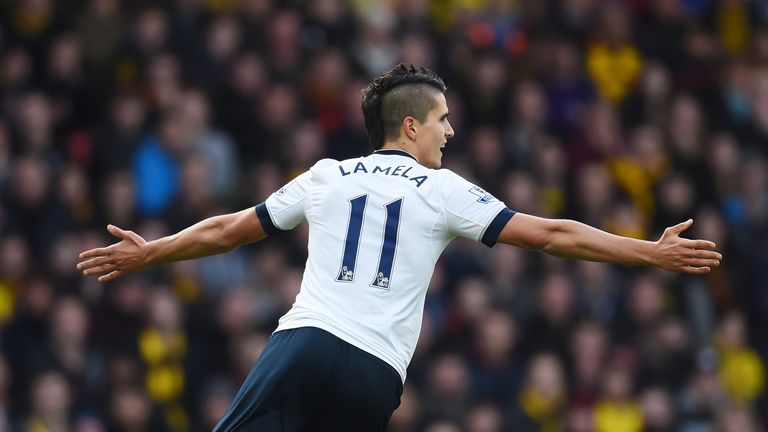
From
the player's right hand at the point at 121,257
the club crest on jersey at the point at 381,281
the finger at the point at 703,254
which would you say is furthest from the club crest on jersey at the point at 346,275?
the finger at the point at 703,254

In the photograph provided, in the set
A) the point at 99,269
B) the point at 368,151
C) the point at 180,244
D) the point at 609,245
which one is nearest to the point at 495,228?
the point at 609,245

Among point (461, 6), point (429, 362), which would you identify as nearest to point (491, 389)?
point (429, 362)

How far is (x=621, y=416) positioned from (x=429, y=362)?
71.9 inches

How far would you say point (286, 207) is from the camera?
717 cm

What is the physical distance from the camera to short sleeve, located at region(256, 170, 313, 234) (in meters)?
7.14

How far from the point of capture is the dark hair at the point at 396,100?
727 cm

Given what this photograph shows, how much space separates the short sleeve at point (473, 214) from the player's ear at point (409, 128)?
0.44 m

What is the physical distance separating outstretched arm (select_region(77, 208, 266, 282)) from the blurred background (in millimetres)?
4475

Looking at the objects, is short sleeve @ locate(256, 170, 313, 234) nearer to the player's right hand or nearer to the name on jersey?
the name on jersey

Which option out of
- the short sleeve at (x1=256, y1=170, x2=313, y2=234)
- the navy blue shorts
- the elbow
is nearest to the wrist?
the elbow

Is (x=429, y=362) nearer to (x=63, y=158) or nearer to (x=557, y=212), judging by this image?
(x=557, y=212)

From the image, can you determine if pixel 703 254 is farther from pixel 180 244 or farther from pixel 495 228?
pixel 180 244

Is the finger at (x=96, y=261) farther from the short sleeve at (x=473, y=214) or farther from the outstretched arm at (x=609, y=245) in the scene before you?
the outstretched arm at (x=609, y=245)

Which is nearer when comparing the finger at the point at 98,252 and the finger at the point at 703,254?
the finger at the point at 703,254
